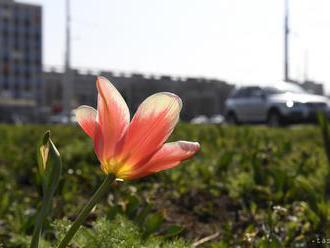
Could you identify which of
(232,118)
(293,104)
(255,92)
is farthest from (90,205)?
(232,118)

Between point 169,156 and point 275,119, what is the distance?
1305 centimetres

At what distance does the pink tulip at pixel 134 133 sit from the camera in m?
0.85

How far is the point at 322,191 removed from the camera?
2322 mm

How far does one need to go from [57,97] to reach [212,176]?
92.8 m

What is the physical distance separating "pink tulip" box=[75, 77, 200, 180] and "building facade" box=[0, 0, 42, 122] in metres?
101

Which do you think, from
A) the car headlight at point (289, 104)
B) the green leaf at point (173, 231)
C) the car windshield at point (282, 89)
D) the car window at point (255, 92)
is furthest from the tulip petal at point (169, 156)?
the car window at point (255, 92)

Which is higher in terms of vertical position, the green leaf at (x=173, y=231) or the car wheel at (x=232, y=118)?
the green leaf at (x=173, y=231)

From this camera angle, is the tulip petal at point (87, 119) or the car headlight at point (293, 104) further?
the car headlight at point (293, 104)

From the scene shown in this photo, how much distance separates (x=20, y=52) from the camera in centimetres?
10281

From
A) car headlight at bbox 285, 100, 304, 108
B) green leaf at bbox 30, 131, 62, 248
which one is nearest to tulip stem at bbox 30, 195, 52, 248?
green leaf at bbox 30, 131, 62, 248

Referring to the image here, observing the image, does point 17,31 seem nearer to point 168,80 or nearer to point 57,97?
point 57,97

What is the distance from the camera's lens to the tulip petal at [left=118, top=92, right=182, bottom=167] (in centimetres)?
84

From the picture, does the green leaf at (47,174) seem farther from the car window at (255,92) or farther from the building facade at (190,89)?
the building facade at (190,89)

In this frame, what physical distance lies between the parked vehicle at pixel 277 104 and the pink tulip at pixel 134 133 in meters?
12.0
